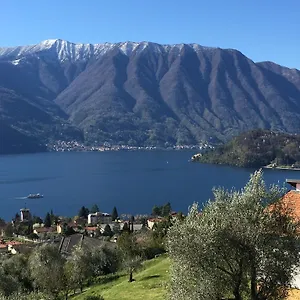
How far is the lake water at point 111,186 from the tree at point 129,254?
60.3 meters

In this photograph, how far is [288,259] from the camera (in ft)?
35.8

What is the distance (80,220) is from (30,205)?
105 feet

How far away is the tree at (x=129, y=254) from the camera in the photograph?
27344 millimetres

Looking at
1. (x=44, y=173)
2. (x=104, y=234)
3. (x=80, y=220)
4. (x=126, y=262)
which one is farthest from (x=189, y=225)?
(x=44, y=173)

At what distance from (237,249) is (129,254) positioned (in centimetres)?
2030

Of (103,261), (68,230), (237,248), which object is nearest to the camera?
(237,248)

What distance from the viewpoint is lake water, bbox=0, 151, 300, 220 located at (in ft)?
353

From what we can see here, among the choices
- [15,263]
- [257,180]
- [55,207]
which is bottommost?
[55,207]

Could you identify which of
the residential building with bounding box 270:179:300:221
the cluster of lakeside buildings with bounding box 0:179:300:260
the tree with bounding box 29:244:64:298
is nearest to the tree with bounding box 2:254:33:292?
the tree with bounding box 29:244:64:298

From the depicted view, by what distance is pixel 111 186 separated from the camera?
136 m

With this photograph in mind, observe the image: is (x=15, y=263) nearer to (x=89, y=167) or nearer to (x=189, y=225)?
(x=189, y=225)

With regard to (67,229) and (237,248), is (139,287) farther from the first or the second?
(67,229)

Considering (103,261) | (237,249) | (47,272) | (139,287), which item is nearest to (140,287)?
(139,287)

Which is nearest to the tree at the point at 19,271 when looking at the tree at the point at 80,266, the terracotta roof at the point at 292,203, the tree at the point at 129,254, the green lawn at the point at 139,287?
the tree at the point at 80,266
